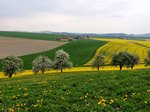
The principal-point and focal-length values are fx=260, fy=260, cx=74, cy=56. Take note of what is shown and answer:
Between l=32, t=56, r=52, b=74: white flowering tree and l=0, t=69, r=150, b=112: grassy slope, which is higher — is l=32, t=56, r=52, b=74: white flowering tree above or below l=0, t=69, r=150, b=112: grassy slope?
below

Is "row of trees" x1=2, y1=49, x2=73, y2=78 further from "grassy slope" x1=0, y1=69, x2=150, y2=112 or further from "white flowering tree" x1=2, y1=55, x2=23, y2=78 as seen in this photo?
"grassy slope" x1=0, y1=69, x2=150, y2=112

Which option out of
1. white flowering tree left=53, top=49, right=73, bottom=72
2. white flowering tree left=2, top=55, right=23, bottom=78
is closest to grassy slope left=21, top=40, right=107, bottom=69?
white flowering tree left=53, top=49, right=73, bottom=72

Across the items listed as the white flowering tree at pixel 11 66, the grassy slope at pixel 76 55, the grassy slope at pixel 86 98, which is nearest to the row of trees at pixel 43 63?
the white flowering tree at pixel 11 66

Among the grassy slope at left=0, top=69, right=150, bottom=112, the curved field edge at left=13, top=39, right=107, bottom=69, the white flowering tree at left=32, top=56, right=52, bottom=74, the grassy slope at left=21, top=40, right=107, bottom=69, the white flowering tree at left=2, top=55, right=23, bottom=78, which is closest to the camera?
the grassy slope at left=0, top=69, right=150, bottom=112

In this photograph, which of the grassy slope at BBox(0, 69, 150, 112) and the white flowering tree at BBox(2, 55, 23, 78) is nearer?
the grassy slope at BBox(0, 69, 150, 112)

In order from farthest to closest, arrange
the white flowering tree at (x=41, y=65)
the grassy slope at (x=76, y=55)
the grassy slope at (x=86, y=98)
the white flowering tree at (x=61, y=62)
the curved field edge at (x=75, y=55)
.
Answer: the grassy slope at (x=76, y=55) < the curved field edge at (x=75, y=55) < the white flowering tree at (x=61, y=62) < the white flowering tree at (x=41, y=65) < the grassy slope at (x=86, y=98)

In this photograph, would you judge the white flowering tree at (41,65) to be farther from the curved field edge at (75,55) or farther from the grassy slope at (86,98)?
the grassy slope at (86,98)

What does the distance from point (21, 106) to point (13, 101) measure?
1.27 metres

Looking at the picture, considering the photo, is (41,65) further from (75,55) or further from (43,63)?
(75,55)

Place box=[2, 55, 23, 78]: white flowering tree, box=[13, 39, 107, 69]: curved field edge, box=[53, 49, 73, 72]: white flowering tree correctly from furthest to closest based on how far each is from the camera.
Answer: box=[13, 39, 107, 69]: curved field edge, box=[53, 49, 73, 72]: white flowering tree, box=[2, 55, 23, 78]: white flowering tree

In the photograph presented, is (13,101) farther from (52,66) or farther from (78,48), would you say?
(78,48)

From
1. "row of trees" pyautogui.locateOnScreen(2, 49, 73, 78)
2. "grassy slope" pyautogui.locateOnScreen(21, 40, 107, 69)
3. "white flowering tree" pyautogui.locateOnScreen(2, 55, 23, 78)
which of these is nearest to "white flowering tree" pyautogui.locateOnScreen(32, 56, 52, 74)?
"row of trees" pyautogui.locateOnScreen(2, 49, 73, 78)

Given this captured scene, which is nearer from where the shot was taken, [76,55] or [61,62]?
[61,62]

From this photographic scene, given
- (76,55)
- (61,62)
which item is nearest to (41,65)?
(61,62)
